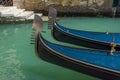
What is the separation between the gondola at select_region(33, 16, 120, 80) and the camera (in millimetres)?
4391

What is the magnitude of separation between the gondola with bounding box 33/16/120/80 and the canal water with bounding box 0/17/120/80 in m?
0.44

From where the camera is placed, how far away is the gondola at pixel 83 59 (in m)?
4.39

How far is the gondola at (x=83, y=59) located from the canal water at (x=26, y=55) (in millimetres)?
436

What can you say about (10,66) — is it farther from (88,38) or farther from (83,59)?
(83,59)

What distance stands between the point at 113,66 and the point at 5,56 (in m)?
2.62

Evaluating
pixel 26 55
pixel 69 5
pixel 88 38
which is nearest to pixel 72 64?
pixel 88 38

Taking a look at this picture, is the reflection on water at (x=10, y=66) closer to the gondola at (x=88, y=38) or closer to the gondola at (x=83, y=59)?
the gondola at (x=83, y=59)

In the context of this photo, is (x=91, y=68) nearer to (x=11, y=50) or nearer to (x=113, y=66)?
(x=113, y=66)

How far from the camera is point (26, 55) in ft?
20.9

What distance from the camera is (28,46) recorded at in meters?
7.00

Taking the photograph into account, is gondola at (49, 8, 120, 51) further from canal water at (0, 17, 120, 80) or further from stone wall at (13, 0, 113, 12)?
stone wall at (13, 0, 113, 12)

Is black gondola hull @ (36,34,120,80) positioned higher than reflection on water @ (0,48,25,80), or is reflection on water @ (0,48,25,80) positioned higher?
black gondola hull @ (36,34,120,80)

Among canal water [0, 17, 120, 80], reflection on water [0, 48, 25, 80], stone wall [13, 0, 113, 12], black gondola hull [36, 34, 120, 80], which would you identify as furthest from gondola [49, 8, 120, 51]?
stone wall [13, 0, 113, 12]

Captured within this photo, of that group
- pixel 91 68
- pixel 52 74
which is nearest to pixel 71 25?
pixel 52 74
